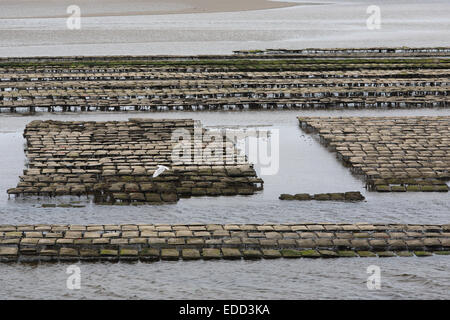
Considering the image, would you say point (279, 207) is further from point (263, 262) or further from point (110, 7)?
point (110, 7)

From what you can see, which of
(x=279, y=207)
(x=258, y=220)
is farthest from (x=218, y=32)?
(x=258, y=220)

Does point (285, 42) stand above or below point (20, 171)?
above

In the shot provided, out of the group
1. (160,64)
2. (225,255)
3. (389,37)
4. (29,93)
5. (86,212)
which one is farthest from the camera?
(389,37)

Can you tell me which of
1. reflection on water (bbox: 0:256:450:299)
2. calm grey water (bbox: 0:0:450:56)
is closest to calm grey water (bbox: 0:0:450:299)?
reflection on water (bbox: 0:256:450:299)

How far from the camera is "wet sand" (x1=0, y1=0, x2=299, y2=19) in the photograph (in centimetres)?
17462

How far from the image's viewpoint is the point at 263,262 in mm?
32688

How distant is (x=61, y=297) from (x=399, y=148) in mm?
25624

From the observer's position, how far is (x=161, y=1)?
649 ft

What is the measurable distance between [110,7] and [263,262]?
16269 centimetres

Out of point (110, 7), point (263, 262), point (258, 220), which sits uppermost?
point (110, 7)

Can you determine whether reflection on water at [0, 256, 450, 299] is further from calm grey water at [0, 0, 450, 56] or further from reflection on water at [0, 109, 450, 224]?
calm grey water at [0, 0, 450, 56]
